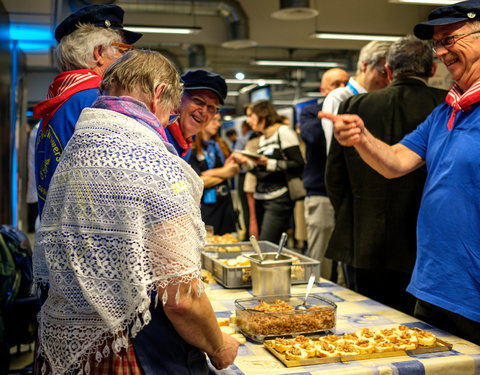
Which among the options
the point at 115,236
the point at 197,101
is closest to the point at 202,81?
the point at 197,101

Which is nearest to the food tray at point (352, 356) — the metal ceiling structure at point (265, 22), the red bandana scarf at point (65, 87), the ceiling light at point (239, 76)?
the red bandana scarf at point (65, 87)

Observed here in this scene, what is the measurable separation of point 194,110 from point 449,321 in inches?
53.5

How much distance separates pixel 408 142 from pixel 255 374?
48.8 inches

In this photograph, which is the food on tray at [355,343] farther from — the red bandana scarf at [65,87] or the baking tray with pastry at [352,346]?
the red bandana scarf at [65,87]

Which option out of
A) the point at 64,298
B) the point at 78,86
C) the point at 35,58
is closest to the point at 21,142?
the point at 35,58

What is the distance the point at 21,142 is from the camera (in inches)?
335

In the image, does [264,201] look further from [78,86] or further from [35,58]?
[35,58]

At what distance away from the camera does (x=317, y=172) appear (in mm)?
4145

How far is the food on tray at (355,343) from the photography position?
1.36 m

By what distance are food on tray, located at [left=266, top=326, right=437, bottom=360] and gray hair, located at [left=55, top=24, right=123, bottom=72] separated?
1143 mm

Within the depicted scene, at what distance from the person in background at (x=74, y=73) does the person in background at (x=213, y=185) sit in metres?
2.22

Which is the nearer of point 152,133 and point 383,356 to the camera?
Answer: point 152,133

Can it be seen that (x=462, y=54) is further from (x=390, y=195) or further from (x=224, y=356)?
(x=224, y=356)

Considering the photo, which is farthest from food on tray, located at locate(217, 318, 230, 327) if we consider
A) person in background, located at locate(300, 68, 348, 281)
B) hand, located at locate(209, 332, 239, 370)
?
person in background, located at locate(300, 68, 348, 281)
